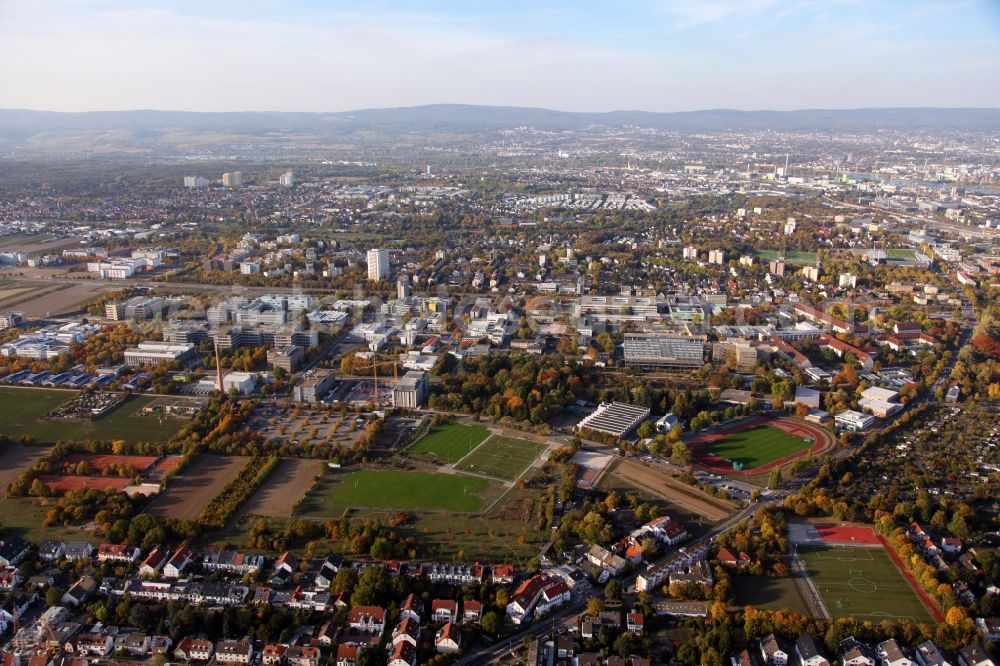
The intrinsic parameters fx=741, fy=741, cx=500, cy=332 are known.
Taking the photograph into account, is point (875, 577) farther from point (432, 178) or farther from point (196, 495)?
point (432, 178)

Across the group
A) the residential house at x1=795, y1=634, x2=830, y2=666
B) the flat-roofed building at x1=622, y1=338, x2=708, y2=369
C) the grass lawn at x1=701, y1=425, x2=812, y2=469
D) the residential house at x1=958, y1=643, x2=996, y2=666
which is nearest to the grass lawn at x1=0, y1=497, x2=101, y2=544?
the residential house at x1=795, y1=634, x2=830, y2=666

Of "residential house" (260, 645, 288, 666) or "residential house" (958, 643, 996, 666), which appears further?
"residential house" (260, 645, 288, 666)

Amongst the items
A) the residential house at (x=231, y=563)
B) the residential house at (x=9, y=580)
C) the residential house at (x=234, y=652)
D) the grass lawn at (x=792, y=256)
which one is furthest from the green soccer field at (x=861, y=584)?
the grass lawn at (x=792, y=256)

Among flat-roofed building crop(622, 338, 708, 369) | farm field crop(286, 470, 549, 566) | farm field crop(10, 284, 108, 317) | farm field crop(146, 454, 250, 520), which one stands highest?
farm field crop(10, 284, 108, 317)

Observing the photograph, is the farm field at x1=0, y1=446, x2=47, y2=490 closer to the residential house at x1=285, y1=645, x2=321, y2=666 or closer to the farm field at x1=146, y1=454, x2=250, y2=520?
the farm field at x1=146, y1=454, x2=250, y2=520

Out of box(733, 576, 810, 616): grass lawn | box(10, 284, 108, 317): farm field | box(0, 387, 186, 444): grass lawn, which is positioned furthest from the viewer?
box(10, 284, 108, 317): farm field

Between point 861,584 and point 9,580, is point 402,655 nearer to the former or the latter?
point 9,580
